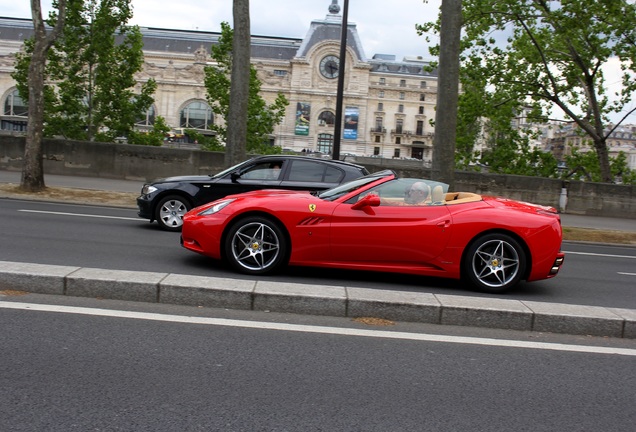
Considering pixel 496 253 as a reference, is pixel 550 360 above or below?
below

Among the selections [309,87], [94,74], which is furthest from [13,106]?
[94,74]

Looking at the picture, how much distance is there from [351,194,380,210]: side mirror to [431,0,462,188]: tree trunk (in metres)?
8.03

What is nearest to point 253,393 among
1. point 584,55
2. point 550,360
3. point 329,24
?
point 550,360

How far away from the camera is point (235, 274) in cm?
742

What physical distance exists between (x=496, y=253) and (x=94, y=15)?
2296cm

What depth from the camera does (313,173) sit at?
1123 cm

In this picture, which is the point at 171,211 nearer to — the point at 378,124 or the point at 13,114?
the point at 13,114

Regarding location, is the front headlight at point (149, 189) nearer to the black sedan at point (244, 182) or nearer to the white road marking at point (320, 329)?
the black sedan at point (244, 182)

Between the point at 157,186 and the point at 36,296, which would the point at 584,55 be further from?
the point at 36,296

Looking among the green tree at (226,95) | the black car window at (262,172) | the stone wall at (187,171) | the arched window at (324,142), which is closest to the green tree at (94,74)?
the stone wall at (187,171)

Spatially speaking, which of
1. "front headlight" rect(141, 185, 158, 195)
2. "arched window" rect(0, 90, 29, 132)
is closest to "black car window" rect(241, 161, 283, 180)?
"front headlight" rect(141, 185, 158, 195)

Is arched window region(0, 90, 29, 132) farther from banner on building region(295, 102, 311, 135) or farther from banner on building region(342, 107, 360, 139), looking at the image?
banner on building region(342, 107, 360, 139)

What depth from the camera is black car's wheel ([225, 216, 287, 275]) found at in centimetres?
737

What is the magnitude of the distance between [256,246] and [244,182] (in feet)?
13.4
